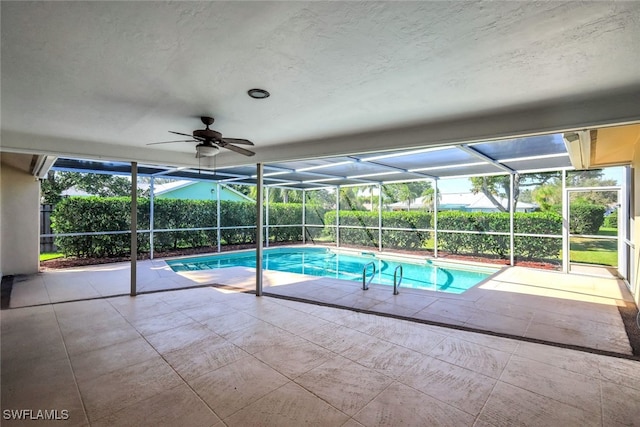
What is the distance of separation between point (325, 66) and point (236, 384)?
284 centimetres

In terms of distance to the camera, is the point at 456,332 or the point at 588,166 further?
the point at 588,166

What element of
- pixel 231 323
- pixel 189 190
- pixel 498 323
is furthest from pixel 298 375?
pixel 189 190

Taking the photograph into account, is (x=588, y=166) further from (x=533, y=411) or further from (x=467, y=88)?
(x=533, y=411)

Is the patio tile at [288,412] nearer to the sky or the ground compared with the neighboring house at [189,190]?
nearer to the ground

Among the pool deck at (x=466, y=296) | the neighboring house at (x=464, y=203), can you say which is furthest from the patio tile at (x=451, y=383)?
the neighboring house at (x=464, y=203)

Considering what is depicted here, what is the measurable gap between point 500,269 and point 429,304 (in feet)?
14.5

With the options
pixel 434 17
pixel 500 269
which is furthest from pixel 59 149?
pixel 500 269

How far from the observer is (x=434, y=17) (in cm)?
175

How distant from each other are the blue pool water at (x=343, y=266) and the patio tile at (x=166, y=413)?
536 cm

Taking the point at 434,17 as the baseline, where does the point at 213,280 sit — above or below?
below

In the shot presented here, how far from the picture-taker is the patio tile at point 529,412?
2.20m

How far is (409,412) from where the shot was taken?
7.57ft

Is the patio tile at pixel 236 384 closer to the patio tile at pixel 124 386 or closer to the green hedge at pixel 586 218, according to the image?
the patio tile at pixel 124 386

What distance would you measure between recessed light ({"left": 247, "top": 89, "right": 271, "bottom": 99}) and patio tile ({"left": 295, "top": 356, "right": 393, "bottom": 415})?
2.75m
